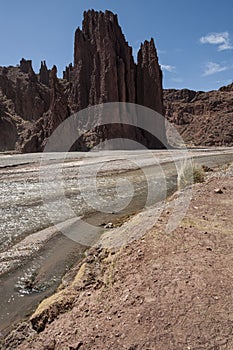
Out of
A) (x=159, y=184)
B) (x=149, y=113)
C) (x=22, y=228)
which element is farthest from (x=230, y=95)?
(x=22, y=228)

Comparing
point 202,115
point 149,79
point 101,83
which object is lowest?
point 202,115

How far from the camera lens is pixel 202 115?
124625mm

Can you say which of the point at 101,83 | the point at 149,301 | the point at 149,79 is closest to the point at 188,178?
the point at 149,301

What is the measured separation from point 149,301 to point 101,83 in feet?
199

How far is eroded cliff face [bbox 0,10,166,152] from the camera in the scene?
5984 cm

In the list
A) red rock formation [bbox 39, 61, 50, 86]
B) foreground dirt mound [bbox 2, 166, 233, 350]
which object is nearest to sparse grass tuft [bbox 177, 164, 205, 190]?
Answer: foreground dirt mound [bbox 2, 166, 233, 350]

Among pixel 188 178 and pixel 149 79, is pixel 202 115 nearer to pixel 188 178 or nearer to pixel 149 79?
pixel 149 79

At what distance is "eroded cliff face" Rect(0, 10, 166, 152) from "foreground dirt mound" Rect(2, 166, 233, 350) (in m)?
50.4

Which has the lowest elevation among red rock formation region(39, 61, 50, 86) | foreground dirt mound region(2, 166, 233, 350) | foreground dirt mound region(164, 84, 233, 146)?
foreground dirt mound region(2, 166, 233, 350)

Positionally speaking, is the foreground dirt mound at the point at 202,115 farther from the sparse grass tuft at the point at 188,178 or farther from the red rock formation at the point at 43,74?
the sparse grass tuft at the point at 188,178

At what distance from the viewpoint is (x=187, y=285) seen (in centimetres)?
468

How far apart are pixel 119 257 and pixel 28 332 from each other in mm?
2447

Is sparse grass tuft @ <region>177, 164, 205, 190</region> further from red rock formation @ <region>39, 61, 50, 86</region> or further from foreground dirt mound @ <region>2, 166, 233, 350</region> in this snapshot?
red rock formation @ <region>39, 61, 50, 86</region>

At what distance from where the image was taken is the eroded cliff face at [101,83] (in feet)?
196
